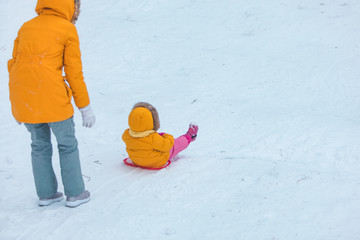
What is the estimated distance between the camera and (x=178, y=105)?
20.7ft

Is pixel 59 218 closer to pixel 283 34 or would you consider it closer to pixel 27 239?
pixel 27 239

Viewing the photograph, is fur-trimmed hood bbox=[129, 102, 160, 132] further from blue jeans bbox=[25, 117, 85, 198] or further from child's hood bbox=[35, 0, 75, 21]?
child's hood bbox=[35, 0, 75, 21]

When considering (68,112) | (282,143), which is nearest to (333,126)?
(282,143)

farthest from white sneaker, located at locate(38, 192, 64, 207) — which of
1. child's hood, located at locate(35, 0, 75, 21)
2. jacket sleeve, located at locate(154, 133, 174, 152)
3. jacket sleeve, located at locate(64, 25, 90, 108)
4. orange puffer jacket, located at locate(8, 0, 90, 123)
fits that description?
child's hood, located at locate(35, 0, 75, 21)

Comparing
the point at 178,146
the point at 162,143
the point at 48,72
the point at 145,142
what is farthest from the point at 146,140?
the point at 48,72

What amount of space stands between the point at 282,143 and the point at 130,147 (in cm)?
179

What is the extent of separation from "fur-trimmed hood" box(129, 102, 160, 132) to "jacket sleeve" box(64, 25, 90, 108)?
844mm

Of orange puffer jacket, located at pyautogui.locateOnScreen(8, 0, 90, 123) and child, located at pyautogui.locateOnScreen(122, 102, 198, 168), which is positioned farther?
child, located at pyautogui.locateOnScreen(122, 102, 198, 168)

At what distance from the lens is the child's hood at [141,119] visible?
4.19 m

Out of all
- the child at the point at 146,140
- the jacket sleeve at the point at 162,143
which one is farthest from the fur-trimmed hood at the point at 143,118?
the jacket sleeve at the point at 162,143

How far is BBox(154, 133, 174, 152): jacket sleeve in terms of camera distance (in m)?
4.31

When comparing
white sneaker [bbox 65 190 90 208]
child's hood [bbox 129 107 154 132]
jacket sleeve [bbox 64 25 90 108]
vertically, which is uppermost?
jacket sleeve [bbox 64 25 90 108]

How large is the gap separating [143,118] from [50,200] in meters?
1.17

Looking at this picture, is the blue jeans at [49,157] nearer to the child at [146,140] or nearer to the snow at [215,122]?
the snow at [215,122]
